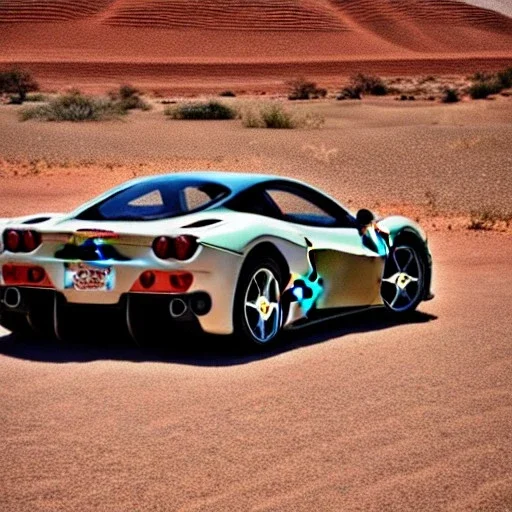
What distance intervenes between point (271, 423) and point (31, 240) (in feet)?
7.95

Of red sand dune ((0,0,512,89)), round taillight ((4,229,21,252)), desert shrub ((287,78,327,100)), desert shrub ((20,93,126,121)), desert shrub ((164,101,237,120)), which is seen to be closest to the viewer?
round taillight ((4,229,21,252))

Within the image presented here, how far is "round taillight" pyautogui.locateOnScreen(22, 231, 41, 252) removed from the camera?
27.5ft

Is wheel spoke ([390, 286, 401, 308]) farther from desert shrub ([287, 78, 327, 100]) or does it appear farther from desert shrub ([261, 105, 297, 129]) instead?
desert shrub ([287, 78, 327, 100])

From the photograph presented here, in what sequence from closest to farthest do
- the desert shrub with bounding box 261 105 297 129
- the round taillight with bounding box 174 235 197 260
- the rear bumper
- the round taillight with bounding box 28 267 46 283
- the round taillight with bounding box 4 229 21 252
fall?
1. the round taillight with bounding box 174 235 197 260
2. the rear bumper
3. the round taillight with bounding box 28 267 46 283
4. the round taillight with bounding box 4 229 21 252
5. the desert shrub with bounding box 261 105 297 129

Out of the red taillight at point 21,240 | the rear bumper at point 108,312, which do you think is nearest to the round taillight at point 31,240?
the red taillight at point 21,240

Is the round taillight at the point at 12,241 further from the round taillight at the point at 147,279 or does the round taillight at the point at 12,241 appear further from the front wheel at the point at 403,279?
the front wheel at the point at 403,279

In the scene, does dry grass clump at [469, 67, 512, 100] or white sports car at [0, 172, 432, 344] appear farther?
dry grass clump at [469, 67, 512, 100]

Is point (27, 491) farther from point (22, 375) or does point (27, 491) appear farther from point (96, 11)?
point (96, 11)

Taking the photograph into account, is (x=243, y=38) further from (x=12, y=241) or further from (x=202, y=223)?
(x=202, y=223)

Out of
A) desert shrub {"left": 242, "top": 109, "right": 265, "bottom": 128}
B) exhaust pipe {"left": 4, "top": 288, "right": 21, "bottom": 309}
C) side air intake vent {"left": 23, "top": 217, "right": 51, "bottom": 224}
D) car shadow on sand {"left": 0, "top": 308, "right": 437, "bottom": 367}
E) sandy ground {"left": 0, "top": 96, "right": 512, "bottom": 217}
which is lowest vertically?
desert shrub {"left": 242, "top": 109, "right": 265, "bottom": 128}

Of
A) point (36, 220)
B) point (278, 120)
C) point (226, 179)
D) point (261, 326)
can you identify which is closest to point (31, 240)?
point (36, 220)

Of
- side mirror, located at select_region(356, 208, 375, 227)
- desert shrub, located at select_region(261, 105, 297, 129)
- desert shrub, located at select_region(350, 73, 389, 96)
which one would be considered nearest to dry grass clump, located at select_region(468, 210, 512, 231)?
side mirror, located at select_region(356, 208, 375, 227)

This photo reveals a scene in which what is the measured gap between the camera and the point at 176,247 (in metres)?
7.97

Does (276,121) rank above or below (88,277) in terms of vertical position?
below
